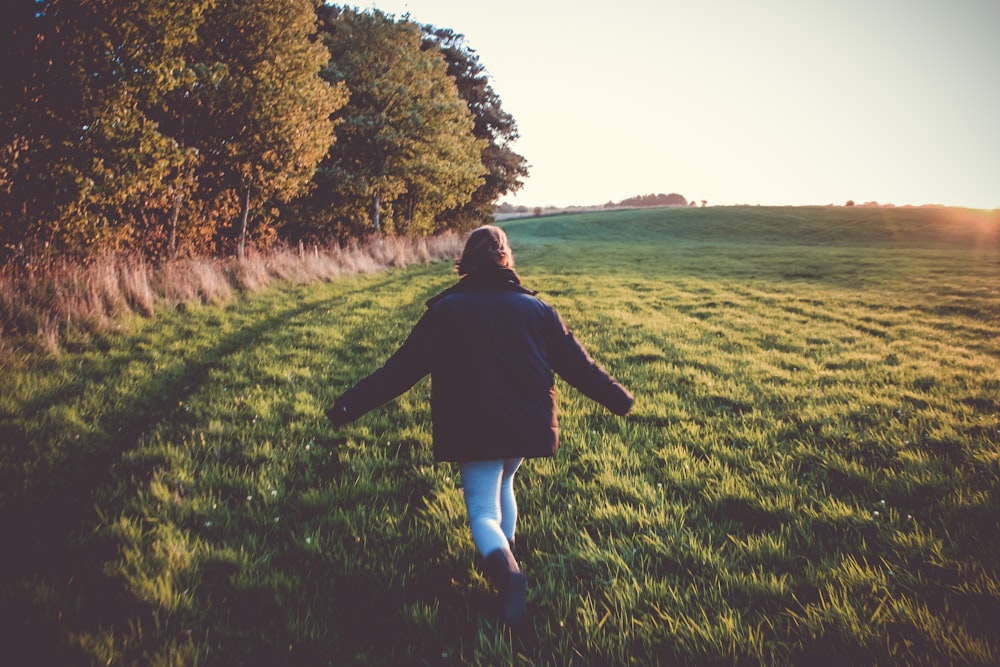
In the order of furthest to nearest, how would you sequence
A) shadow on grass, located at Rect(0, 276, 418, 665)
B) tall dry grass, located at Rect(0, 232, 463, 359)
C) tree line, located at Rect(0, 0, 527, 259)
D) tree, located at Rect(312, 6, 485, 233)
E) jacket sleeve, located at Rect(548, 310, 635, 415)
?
tree, located at Rect(312, 6, 485, 233) < tree line, located at Rect(0, 0, 527, 259) < tall dry grass, located at Rect(0, 232, 463, 359) < jacket sleeve, located at Rect(548, 310, 635, 415) < shadow on grass, located at Rect(0, 276, 418, 665)

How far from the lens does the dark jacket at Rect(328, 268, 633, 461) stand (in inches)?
101

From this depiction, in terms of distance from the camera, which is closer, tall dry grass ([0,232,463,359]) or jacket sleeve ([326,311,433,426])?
jacket sleeve ([326,311,433,426])

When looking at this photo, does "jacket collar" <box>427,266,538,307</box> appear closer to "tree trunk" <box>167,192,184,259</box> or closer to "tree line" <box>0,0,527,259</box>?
"tree line" <box>0,0,527,259</box>

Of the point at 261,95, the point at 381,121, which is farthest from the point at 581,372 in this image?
the point at 381,121

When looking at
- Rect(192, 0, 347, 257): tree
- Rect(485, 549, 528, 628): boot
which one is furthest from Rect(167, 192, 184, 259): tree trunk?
Rect(485, 549, 528, 628): boot

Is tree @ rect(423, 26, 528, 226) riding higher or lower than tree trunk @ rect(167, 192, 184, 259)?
higher

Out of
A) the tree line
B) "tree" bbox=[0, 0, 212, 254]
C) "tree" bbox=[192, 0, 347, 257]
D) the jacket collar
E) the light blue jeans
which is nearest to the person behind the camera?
the light blue jeans

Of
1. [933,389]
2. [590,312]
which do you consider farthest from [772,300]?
[933,389]

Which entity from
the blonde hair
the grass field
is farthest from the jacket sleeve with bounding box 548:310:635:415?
the grass field

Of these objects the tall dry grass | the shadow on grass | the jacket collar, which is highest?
the jacket collar

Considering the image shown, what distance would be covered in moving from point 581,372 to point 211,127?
14.0m

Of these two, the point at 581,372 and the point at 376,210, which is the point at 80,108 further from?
the point at 376,210

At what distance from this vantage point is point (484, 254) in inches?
110

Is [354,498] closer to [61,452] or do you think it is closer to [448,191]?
[61,452]
